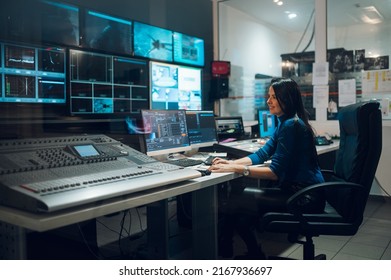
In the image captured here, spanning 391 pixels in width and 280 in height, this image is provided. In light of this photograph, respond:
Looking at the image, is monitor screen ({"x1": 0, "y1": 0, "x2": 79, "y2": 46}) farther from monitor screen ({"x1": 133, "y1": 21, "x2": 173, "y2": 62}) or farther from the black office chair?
the black office chair

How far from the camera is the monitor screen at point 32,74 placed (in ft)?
7.17

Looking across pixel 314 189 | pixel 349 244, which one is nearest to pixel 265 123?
pixel 349 244

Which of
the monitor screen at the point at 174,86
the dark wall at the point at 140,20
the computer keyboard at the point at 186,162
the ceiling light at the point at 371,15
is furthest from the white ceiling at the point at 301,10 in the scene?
the computer keyboard at the point at 186,162

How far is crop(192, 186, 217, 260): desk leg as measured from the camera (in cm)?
205

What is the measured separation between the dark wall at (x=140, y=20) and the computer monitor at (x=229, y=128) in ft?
3.10

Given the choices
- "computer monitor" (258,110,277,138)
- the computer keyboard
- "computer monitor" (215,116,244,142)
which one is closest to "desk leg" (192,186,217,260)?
the computer keyboard

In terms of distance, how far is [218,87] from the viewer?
4.66 m

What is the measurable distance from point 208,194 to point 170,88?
2.05 m

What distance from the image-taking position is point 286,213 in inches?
76.1

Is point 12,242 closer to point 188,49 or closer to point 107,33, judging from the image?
point 107,33

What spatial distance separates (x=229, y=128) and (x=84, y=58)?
1.38 m

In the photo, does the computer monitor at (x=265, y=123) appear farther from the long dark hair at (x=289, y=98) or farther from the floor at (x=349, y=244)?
the long dark hair at (x=289, y=98)
